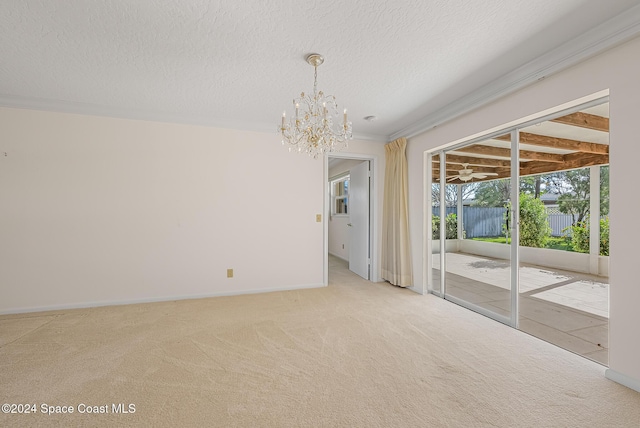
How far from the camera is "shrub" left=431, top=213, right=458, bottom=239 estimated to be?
3779mm

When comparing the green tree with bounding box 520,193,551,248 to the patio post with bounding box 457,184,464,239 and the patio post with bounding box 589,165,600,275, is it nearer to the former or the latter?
the patio post with bounding box 589,165,600,275

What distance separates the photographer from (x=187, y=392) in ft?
5.84

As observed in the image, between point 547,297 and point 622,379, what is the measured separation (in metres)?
1.71

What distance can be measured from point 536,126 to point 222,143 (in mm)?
3698

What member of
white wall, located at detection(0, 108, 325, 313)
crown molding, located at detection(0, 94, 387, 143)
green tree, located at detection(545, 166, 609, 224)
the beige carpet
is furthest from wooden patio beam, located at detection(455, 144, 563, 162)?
crown molding, located at detection(0, 94, 387, 143)

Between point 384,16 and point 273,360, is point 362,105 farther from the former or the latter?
point 273,360

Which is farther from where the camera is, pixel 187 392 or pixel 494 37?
pixel 494 37

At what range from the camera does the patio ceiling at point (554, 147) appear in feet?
7.55

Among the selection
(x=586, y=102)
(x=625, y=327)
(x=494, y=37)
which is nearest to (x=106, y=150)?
(x=494, y=37)

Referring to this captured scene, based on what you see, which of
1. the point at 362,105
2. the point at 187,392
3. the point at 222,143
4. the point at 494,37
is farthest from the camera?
the point at 222,143

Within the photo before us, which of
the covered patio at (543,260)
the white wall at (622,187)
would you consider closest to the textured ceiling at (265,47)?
the white wall at (622,187)

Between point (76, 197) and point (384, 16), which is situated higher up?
point (384, 16)

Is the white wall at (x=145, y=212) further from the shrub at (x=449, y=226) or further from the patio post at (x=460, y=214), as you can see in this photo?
the patio post at (x=460, y=214)

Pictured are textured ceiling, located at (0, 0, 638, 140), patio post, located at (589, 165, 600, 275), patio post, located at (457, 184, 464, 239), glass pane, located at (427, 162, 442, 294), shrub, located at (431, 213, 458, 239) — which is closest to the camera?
textured ceiling, located at (0, 0, 638, 140)
